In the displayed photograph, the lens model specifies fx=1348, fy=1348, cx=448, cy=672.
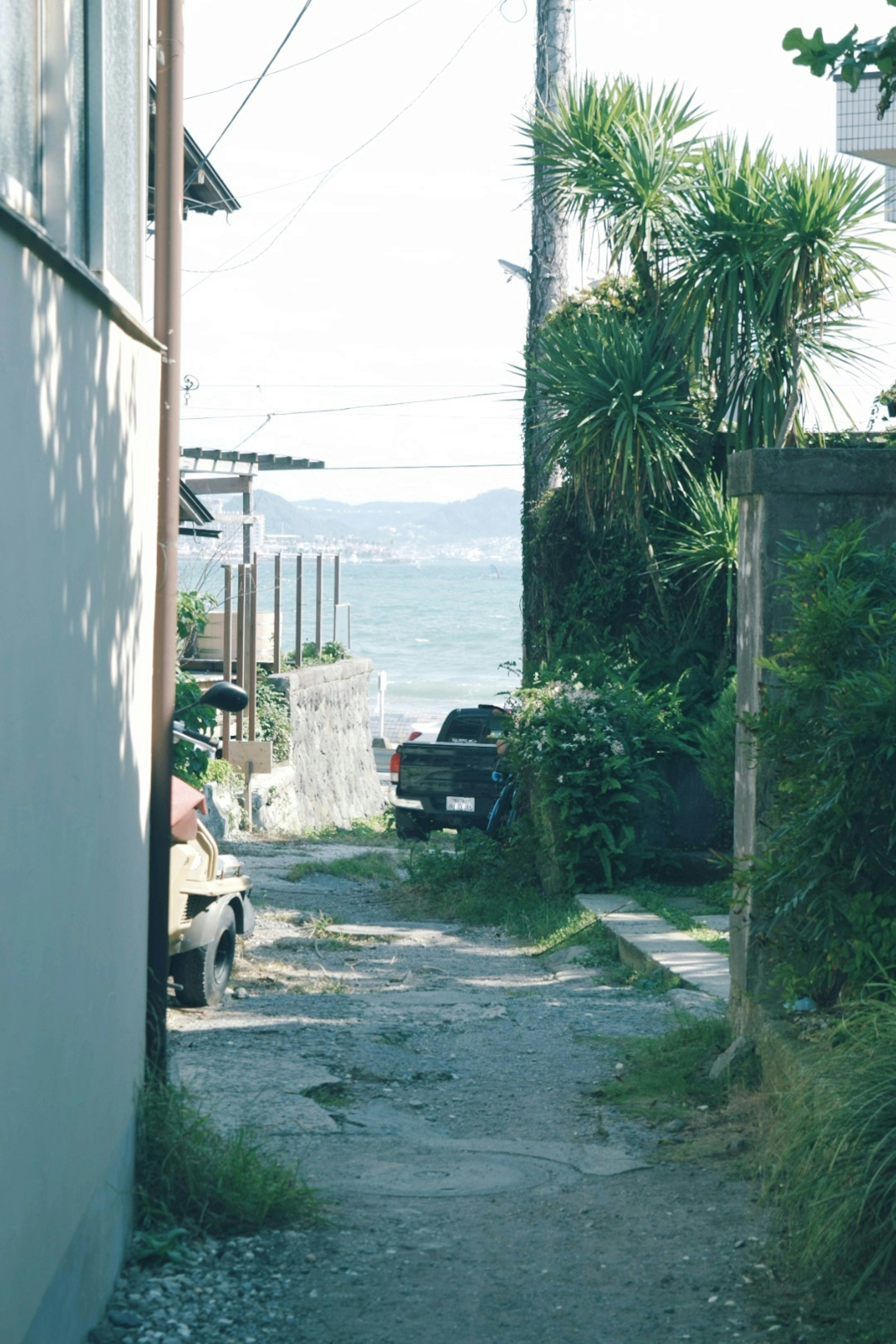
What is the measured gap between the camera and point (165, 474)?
4.55 meters

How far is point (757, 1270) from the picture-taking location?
3754 millimetres

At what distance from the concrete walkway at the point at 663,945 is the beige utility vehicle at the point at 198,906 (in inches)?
95.8

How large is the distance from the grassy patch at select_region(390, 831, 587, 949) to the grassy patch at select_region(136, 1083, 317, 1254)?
19.8 feet

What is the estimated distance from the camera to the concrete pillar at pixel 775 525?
536 centimetres

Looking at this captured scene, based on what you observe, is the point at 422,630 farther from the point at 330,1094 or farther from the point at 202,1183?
the point at 202,1183

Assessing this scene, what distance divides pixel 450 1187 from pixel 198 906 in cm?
282

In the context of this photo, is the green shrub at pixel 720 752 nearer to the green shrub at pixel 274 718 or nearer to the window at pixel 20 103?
the window at pixel 20 103

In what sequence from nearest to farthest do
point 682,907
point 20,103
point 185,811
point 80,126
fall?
point 20,103, point 80,126, point 185,811, point 682,907

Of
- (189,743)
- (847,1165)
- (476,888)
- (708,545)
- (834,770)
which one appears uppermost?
(708,545)

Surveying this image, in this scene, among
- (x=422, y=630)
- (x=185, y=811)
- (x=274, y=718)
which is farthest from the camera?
(x=422, y=630)

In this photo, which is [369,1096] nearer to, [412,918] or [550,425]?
[412,918]

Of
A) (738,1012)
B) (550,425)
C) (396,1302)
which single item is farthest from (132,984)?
(550,425)

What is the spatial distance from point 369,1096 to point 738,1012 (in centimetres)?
155

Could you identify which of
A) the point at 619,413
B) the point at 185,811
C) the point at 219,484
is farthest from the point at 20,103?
the point at 219,484
